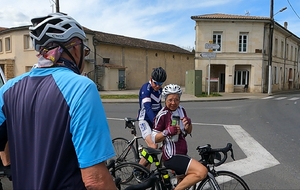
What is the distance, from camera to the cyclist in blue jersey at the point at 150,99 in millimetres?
3990

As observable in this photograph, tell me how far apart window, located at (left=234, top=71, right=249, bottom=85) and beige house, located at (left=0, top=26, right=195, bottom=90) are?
1209 centimetres

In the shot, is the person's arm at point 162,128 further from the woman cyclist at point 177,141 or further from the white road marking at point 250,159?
the white road marking at point 250,159

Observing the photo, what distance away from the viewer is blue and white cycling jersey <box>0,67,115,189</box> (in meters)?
1.32

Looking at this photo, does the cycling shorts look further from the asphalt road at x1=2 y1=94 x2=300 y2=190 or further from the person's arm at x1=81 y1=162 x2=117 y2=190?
the person's arm at x1=81 y1=162 x2=117 y2=190

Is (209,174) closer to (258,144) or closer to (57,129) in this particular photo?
(57,129)

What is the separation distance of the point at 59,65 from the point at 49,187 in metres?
0.64

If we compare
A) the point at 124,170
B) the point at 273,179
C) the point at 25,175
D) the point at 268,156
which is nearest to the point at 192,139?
the point at 268,156

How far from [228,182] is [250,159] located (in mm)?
2551

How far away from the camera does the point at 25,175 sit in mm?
1457

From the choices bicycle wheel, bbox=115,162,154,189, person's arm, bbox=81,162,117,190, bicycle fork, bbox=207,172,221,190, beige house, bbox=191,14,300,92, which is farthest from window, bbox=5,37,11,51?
person's arm, bbox=81,162,117,190

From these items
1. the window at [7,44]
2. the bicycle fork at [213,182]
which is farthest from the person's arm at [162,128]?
the window at [7,44]

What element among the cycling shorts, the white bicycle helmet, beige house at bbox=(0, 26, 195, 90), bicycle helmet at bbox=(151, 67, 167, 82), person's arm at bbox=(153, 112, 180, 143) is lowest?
the cycling shorts

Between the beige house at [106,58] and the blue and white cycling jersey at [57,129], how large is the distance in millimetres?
23390

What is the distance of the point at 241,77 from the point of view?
29.4 meters
